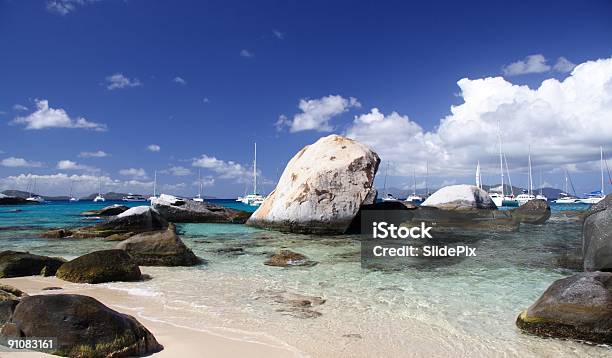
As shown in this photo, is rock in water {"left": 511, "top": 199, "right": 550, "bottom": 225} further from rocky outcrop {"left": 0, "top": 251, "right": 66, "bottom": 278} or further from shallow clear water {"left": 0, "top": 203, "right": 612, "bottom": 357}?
rocky outcrop {"left": 0, "top": 251, "right": 66, "bottom": 278}

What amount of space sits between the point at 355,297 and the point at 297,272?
2.32m

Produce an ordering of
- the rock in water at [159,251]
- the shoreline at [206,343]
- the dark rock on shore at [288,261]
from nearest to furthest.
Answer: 1. the shoreline at [206,343]
2. the rock in water at [159,251]
3. the dark rock on shore at [288,261]

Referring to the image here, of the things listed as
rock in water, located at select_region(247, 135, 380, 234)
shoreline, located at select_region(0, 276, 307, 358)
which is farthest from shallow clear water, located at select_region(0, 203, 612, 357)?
rock in water, located at select_region(247, 135, 380, 234)

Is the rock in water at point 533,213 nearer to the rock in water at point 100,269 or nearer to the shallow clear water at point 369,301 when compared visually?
the shallow clear water at point 369,301

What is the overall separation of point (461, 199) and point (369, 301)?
22124 millimetres

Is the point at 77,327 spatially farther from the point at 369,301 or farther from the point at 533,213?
the point at 533,213

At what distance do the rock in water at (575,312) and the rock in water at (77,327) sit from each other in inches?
173

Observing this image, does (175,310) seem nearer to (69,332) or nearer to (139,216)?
(69,332)

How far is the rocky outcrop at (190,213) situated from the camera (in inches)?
955

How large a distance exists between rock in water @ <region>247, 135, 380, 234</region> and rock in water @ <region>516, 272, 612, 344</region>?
11216 mm

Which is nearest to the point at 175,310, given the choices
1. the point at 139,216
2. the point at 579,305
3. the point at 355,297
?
the point at 355,297

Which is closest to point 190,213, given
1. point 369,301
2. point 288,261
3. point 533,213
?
point 288,261

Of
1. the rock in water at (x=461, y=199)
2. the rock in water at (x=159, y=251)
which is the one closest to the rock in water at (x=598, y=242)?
the rock in water at (x=159, y=251)

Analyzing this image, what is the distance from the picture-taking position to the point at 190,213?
79.8 ft
